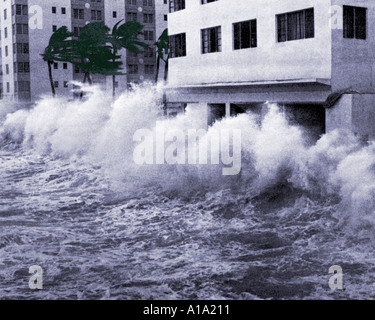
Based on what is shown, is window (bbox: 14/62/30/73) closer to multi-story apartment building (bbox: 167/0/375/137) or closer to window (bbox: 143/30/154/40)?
window (bbox: 143/30/154/40)

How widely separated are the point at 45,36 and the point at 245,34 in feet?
123

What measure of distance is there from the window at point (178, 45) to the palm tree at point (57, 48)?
2450cm

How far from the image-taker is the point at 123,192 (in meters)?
18.8

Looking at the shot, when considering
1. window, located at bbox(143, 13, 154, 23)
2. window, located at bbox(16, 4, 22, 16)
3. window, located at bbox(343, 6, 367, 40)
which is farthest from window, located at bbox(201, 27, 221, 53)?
window, located at bbox(143, 13, 154, 23)

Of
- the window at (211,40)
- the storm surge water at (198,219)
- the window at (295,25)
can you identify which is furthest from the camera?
the window at (211,40)

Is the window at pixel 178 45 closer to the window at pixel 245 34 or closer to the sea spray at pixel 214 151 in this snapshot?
the sea spray at pixel 214 151

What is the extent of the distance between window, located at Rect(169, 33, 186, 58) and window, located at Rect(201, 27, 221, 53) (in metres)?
1.49

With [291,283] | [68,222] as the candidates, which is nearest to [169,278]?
[291,283]

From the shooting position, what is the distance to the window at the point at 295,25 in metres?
20.7

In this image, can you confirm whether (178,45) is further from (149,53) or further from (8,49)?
(149,53)

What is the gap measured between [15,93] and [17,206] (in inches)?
1651

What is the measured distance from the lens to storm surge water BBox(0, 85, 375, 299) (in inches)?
404

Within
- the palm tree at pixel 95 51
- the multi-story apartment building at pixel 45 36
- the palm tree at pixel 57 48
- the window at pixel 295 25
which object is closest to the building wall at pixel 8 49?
the multi-story apartment building at pixel 45 36

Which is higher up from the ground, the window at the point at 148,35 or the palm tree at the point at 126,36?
the window at the point at 148,35
